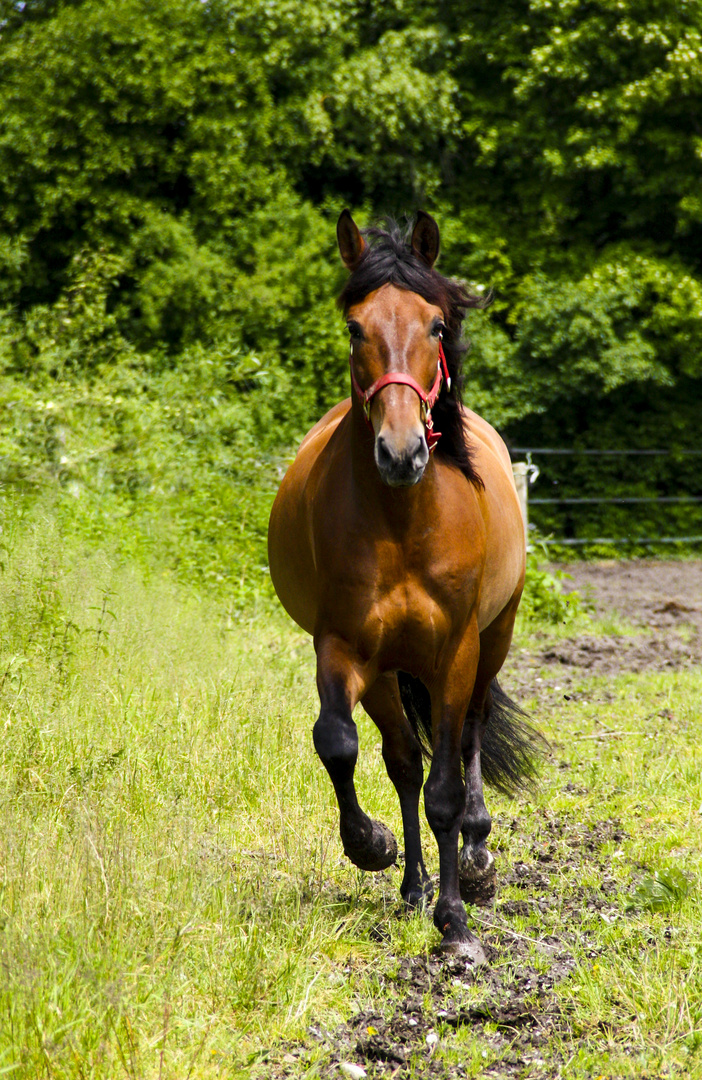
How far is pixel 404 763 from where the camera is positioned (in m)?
3.70

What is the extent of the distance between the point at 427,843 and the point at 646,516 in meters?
14.2

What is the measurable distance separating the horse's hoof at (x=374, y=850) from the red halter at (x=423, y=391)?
131 cm

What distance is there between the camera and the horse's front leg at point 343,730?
3.05m

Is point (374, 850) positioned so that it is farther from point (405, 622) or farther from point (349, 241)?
point (349, 241)

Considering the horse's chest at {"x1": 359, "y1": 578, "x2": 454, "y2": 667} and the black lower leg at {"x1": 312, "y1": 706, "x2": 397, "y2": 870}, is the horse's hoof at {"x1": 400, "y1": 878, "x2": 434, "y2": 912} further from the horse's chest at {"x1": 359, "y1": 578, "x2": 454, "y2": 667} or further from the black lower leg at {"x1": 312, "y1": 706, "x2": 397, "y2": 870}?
the horse's chest at {"x1": 359, "y1": 578, "x2": 454, "y2": 667}

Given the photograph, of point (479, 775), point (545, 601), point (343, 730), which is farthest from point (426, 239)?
point (545, 601)

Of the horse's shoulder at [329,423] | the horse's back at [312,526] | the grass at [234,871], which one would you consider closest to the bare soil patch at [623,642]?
the grass at [234,871]

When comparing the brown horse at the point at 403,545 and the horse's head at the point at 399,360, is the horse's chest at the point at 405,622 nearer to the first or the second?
the brown horse at the point at 403,545

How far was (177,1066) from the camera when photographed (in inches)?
87.9

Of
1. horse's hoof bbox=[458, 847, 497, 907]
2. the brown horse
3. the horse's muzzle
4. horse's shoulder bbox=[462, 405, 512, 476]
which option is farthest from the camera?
horse's shoulder bbox=[462, 405, 512, 476]

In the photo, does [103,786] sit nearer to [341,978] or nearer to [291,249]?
[341,978]

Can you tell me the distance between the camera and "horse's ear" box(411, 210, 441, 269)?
3.16 m

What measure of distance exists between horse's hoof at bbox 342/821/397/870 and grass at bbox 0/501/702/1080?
156 mm

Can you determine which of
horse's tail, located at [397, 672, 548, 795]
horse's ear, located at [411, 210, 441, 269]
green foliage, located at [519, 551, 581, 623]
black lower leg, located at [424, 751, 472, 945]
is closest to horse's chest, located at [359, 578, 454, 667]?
black lower leg, located at [424, 751, 472, 945]
